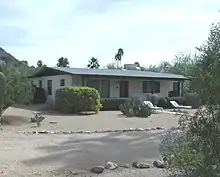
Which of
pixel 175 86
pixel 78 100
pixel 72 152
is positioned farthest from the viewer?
pixel 175 86

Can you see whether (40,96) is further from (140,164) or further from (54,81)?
(140,164)

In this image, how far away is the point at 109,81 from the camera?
33.5 metres

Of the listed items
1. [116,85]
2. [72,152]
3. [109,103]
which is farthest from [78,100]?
[72,152]

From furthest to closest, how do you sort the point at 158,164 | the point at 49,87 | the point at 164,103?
the point at 49,87
the point at 164,103
the point at 158,164

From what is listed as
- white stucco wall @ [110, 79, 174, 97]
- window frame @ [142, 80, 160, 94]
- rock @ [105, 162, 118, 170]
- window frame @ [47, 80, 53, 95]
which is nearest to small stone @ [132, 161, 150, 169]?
rock @ [105, 162, 118, 170]

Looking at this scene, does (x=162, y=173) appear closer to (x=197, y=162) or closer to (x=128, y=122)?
(x=197, y=162)

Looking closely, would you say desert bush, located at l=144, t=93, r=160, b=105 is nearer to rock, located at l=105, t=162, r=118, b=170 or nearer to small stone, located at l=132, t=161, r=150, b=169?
small stone, located at l=132, t=161, r=150, b=169

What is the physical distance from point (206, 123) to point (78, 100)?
21.2 meters

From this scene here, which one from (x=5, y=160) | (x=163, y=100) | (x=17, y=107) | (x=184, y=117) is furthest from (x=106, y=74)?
(x=184, y=117)

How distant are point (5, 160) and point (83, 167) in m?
1.94

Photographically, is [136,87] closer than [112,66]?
Yes

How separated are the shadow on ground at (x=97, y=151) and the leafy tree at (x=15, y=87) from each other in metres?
7.20

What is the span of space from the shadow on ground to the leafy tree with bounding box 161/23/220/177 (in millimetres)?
5139

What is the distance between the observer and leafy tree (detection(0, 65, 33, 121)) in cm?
1986
